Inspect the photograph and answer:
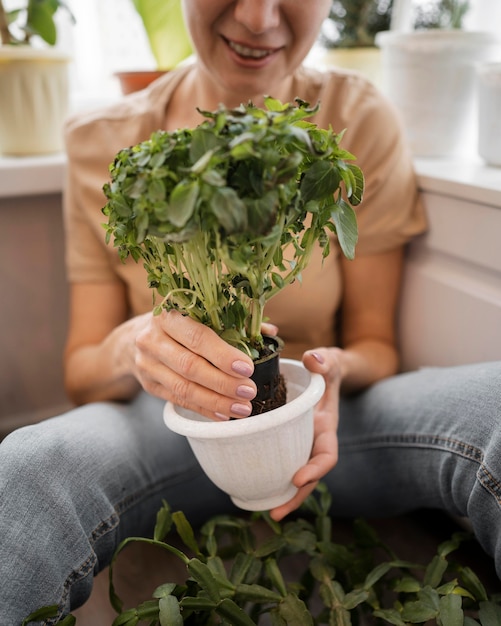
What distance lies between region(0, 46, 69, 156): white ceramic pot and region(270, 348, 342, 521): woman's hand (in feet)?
2.87

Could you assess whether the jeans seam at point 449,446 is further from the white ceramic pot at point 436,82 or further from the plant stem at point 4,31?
the plant stem at point 4,31

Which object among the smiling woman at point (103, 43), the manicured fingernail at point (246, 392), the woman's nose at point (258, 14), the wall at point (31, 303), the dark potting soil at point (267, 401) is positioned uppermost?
the woman's nose at point (258, 14)

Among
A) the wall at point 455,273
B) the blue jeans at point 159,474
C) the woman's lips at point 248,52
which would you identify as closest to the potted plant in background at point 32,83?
the woman's lips at point 248,52

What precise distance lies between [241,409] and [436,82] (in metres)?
0.84

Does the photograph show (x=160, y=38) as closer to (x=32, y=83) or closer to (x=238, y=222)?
(x=32, y=83)

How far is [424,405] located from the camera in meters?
0.88

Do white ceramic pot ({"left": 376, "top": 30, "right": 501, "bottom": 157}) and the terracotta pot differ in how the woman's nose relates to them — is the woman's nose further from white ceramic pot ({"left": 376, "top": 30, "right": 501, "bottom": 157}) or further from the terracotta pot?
the terracotta pot

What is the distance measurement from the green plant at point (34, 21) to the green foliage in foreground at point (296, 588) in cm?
105

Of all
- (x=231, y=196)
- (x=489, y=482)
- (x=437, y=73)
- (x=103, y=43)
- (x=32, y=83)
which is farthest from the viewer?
(x=103, y=43)

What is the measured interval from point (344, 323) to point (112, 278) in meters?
0.43

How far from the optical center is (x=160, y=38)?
139cm

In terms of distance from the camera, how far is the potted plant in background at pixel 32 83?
1259 millimetres

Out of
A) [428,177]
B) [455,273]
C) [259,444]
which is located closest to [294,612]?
[259,444]

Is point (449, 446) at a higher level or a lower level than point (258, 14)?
lower
